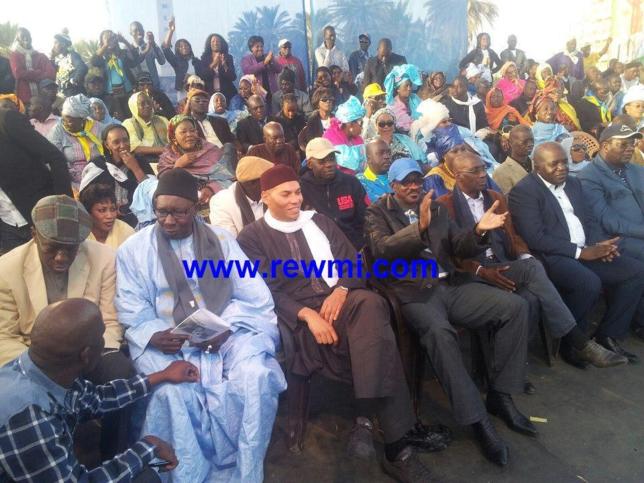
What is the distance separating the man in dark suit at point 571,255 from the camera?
12.9 ft

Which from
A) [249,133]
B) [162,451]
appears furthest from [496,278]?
[249,133]

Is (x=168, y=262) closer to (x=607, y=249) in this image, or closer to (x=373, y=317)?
(x=373, y=317)

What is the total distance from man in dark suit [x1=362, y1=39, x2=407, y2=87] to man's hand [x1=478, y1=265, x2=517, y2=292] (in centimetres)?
646

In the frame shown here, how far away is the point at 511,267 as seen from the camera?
148 inches

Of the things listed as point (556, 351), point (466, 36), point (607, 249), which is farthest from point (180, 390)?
point (466, 36)

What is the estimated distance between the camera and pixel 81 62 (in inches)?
301

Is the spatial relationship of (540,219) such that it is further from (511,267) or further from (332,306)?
(332,306)

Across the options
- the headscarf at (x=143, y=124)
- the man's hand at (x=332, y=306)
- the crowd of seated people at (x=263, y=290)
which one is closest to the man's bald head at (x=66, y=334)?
the crowd of seated people at (x=263, y=290)

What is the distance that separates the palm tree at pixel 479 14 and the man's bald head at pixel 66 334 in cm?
1435

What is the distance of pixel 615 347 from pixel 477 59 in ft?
30.0

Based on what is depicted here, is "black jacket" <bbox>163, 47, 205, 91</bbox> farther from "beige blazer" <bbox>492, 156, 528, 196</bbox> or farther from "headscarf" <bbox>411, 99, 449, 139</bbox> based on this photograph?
"beige blazer" <bbox>492, 156, 528, 196</bbox>

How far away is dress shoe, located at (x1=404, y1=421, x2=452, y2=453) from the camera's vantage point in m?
2.93

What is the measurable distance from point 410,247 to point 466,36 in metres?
10.4

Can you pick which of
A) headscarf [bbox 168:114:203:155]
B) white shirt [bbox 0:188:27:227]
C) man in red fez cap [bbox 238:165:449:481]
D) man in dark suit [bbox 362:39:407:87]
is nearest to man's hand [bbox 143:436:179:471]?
man in red fez cap [bbox 238:165:449:481]
